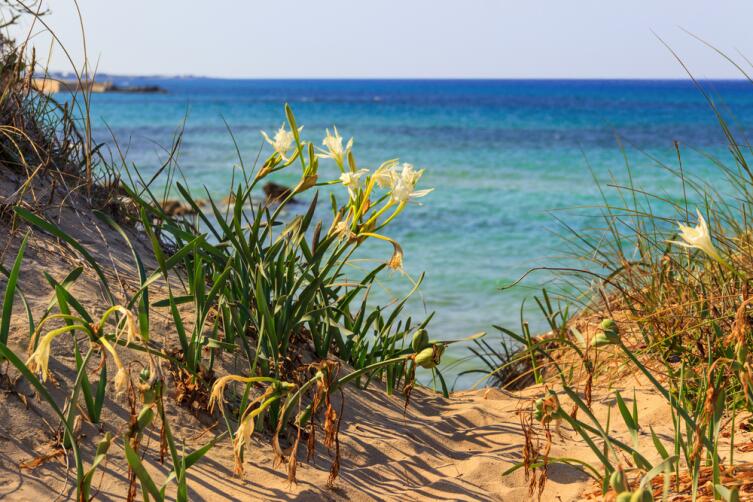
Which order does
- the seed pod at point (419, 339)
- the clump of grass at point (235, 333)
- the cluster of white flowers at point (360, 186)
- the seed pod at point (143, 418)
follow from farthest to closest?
the cluster of white flowers at point (360, 186)
the seed pod at point (419, 339)
the clump of grass at point (235, 333)
the seed pod at point (143, 418)

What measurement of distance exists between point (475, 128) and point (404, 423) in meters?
27.8

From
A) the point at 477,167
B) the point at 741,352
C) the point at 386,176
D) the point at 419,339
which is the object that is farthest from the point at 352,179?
the point at 477,167

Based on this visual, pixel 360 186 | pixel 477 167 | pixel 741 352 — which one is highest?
pixel 360 186

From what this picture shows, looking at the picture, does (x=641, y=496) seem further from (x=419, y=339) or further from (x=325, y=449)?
(x=325, y=449)

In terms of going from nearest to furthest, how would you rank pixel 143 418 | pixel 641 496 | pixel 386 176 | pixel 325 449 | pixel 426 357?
pixel 641 496, pixel 143 418, pixel 426 357, pixel 386 176, pixel 325 449

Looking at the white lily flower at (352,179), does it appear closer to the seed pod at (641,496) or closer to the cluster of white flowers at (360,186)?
the cluster of white flowers at (360,186)

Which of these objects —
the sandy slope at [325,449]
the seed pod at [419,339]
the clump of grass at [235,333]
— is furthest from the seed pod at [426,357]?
the sandy slope at [325,449]

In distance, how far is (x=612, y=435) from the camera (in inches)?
92.0

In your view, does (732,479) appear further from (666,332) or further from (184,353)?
(184,353)

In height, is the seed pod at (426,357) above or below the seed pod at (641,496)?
above

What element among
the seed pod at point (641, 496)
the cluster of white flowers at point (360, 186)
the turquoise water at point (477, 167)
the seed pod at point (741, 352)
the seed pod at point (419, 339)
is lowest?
the turquoise water at point (477, 167)

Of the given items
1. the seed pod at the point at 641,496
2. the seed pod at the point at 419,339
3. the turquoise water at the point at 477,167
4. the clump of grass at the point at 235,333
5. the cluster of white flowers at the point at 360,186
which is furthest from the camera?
the turquoise water at the point at 477,167

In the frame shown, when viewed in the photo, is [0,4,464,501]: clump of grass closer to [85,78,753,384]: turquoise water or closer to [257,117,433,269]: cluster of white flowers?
[257,117,433,269]: cluster of white flowers

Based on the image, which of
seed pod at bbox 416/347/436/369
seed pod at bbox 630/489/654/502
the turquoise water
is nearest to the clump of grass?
seed pod at bbox 416/347/436/369
